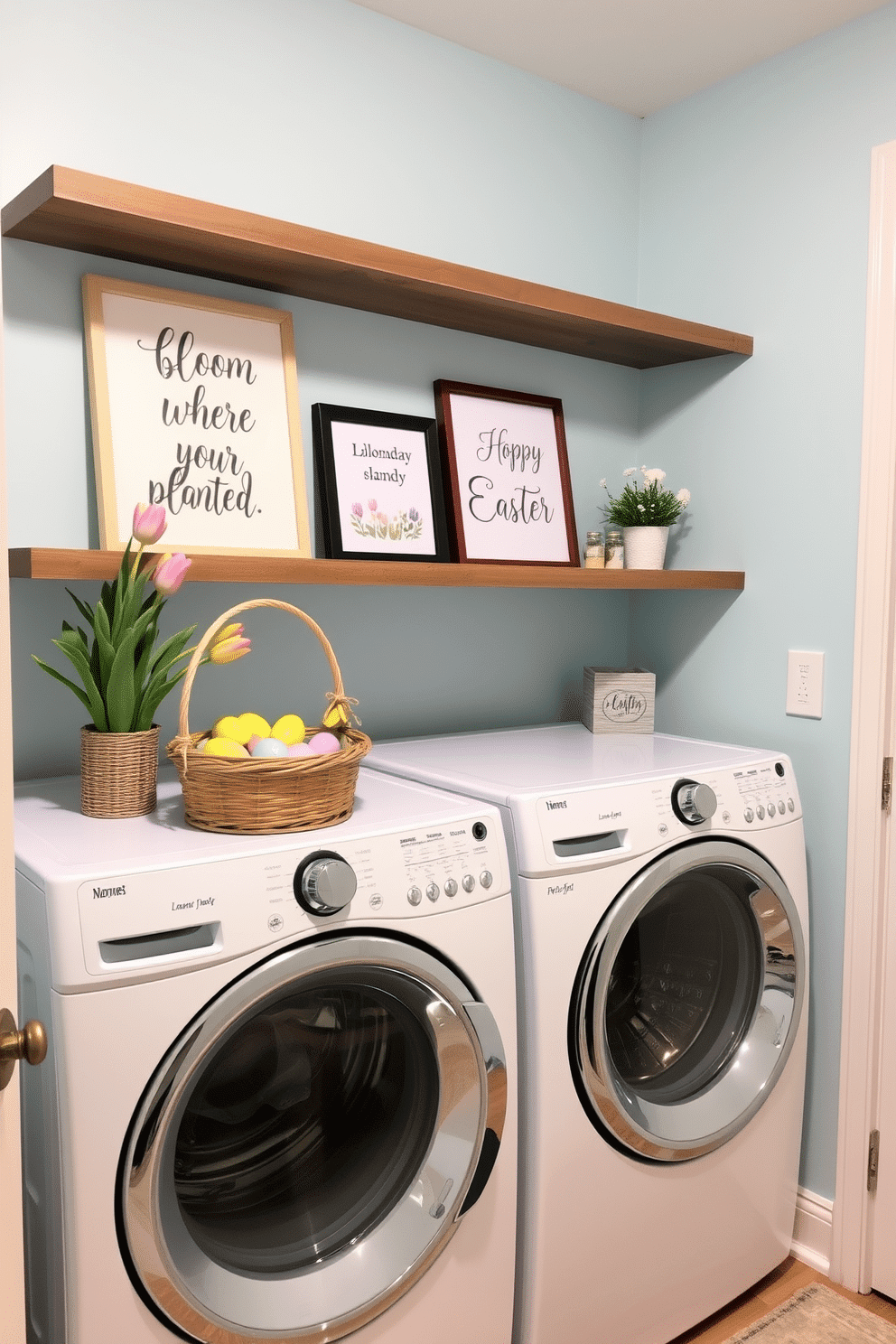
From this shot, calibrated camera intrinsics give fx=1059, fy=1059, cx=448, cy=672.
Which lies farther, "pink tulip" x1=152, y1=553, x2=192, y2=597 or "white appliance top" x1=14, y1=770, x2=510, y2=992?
"pink tulip" x1=152, y1=553, x2=192, y2=597

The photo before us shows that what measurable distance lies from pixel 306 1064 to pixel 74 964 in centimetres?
40

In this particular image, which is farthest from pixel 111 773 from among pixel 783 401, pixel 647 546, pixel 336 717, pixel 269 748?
pixel 783 401

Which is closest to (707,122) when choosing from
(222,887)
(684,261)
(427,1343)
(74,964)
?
(684,261)

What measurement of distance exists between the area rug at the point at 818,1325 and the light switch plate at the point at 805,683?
3.69 ft

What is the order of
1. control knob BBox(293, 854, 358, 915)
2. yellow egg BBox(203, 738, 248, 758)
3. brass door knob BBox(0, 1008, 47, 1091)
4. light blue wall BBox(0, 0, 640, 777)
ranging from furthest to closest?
1. light blue wall BBox(0, 0, 640, 777)
2. yellow egg BBox(203, 738, 248, 758)
3. control knob BBox(293, 854, 358, 915)
4. brass door knob BBox(0, 1008, 47, 1091)

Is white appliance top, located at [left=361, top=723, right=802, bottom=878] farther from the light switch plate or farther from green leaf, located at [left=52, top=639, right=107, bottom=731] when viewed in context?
green leaf, located at [left=52, top=639, right=107, bottom=731]

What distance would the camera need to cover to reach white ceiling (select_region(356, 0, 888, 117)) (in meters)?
2.00

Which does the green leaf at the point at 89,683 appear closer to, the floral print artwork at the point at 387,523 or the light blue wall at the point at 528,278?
A: the light blue wall at the point at 528,278

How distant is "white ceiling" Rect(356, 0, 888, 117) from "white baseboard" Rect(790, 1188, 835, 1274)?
233cm

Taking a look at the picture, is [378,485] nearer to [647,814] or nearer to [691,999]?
[647,814]

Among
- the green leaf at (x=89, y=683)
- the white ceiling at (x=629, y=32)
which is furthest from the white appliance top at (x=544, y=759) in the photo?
the white ceiling at (x=629, y=32)

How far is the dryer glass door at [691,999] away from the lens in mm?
1717

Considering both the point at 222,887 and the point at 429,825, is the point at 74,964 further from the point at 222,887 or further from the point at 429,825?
the point at 429,825

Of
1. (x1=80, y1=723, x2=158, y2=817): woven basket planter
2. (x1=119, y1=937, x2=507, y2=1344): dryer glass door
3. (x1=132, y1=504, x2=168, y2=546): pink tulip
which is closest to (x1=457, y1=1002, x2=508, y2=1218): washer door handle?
(x1=119, y1=937, x2=507, y2=1344): dryer glass door
